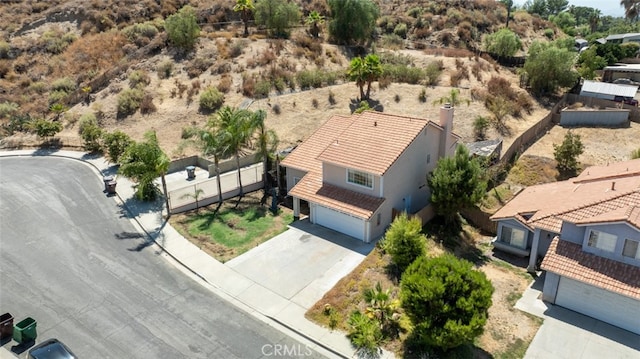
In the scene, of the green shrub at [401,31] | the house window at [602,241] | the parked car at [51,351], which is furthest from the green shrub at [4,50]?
the house window at [602,241]

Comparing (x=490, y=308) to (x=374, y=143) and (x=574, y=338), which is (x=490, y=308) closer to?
(x=574, y=338)

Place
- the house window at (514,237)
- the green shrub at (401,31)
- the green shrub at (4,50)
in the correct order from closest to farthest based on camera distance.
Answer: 1. the house window at (514,237)
2. the green shrub at (4,50)
3. the green shrub at (401,31)

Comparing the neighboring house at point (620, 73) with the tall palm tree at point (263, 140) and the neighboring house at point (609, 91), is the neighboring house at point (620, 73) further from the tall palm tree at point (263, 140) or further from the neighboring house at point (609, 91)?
the tall palm tree at point (263, 140)

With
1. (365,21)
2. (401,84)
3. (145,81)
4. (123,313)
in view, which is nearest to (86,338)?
(123,313)

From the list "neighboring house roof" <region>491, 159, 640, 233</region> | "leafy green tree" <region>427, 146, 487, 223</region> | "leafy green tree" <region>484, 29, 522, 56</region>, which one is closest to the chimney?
"leafy green tree" <region>427, 146, 487, 223</region>

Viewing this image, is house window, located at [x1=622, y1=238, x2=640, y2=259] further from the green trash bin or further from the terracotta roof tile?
the green trash bin

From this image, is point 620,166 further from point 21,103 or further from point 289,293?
point 21,103
